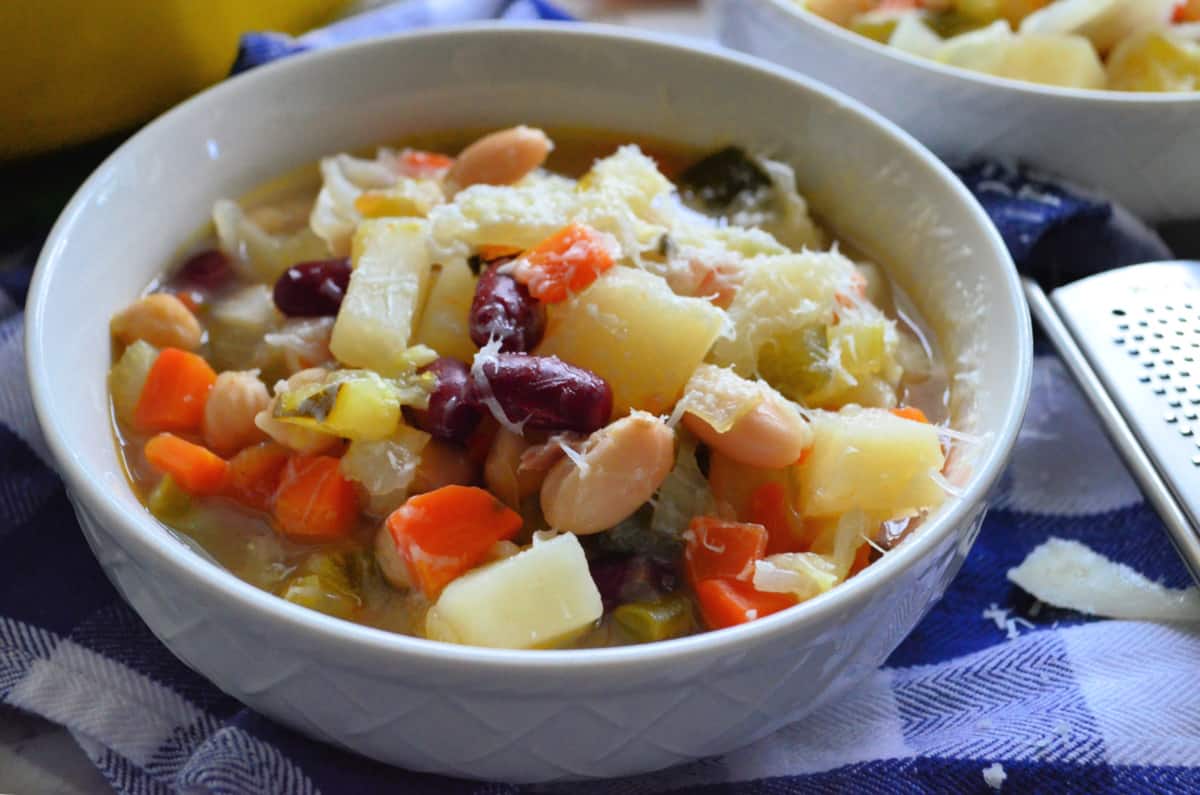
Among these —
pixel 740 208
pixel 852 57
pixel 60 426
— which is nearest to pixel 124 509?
pixel 60 426

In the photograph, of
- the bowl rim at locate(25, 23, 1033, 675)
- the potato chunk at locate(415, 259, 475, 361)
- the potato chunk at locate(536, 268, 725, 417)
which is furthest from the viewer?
the potato chunk at locate(415, 259, 475, 361)

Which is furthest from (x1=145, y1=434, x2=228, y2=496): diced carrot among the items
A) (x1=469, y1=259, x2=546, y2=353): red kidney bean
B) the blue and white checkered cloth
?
(x1=469, y1=259, x2=546, y2=353): red kidney bean

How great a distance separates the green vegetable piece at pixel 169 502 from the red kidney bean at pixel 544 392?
0.51m

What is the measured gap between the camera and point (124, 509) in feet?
5.43

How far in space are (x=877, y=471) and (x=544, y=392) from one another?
0.48 metres

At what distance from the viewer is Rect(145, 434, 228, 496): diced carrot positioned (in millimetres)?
1968

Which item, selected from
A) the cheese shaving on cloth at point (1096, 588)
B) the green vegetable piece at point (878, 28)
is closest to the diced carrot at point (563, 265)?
the cheese shaving on cloth at point (1096, 588)

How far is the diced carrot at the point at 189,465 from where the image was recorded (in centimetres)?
197

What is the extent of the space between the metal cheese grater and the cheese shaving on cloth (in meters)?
0.19

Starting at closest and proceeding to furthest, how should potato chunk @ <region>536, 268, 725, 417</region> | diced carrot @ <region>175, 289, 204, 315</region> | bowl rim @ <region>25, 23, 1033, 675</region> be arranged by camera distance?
bowl rim @ <region>25, 23, 1033, 675</region> < potato chunk @ <region>536, 268, 725, 417</region> < diced carrot @ <region>175, 289, 204, 315</region>

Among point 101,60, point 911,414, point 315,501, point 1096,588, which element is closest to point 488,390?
point 315,501

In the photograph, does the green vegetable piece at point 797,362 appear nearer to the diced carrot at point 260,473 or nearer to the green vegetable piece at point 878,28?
the diced carrot at point 260,473

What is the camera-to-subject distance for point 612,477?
68.6 inches

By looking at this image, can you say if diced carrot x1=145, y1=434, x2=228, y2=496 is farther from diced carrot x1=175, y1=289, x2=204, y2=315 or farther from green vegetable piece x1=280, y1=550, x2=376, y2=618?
diced carrot x1=175, y1=289, x2=204, y2=315
